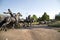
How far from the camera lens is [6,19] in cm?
1432

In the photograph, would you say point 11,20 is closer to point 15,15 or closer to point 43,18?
point 15,15

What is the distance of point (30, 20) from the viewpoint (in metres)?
23.6

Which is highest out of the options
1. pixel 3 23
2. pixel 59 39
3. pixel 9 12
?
pixel 9 12

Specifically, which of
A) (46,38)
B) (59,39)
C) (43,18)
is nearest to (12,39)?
(46,38)

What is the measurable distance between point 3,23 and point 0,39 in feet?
15.3

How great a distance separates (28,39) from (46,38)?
67.5 inches

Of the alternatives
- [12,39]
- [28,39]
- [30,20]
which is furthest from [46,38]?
[30,20]

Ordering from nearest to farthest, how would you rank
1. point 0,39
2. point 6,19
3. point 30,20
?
point 0,39, point 6,19, point 30,20

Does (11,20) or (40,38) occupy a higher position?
(11,20)

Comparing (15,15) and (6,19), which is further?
(15,15)

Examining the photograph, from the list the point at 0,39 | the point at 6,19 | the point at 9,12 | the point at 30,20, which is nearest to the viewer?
the point at 0,39

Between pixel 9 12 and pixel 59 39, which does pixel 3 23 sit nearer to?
pixel 9 12

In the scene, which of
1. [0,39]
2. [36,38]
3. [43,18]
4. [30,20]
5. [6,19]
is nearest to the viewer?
[0,39]

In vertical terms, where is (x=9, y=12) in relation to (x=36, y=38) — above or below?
above
